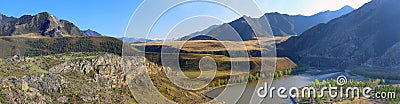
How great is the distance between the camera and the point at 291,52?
141250mm

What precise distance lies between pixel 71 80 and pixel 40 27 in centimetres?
11662

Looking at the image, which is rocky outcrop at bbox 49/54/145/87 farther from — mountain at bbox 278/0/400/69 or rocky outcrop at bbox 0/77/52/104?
mountain at bbox 278/0/400/69

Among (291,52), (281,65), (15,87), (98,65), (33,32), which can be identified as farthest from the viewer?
(291,52)

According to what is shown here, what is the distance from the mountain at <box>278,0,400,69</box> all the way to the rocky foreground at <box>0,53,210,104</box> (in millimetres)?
79859

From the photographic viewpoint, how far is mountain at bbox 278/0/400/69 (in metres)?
104

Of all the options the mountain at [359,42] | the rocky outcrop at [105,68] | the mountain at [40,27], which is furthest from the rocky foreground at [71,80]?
the mountain at [40,27]

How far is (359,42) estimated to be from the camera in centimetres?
11662

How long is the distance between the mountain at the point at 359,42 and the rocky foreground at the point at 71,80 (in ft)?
262

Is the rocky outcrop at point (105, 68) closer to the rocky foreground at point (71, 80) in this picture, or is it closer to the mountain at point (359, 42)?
the rocky foreground at point (71, 80)

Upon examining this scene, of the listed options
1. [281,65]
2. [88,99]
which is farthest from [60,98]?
[281,65]

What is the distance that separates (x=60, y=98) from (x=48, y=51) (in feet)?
205

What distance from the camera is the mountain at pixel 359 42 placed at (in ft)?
341

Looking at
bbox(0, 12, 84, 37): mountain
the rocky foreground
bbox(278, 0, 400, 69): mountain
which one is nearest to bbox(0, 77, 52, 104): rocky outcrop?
the rocky foreground

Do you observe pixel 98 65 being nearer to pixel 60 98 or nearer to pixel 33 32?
pixel 60 98
